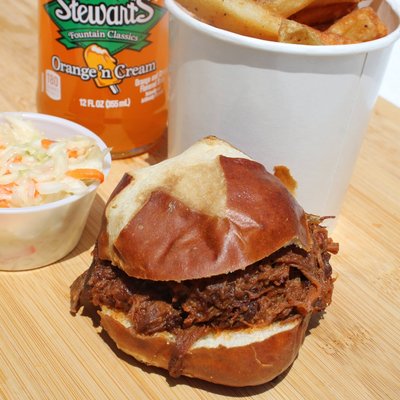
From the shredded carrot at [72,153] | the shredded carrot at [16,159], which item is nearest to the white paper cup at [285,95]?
the shredded carrot at [72,153]

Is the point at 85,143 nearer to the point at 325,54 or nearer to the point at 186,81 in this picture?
the point at 186,81

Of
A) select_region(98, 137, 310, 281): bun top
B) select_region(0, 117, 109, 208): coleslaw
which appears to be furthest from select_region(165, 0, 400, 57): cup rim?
select_region(0, 117, 109, 208): coleslaw

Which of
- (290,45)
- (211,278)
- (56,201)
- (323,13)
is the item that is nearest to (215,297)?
(211,278)

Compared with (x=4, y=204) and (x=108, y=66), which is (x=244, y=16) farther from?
(x=4, y=204)

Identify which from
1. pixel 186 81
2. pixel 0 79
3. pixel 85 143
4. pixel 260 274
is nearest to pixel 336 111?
pixel 186 81

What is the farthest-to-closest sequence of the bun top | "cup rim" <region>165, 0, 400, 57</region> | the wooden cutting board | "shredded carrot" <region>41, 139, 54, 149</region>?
"shredded carrot" <region>41, 139, 54, 149</region> < "cup rim" <region>165, 0, 400, 57</region> < the wooden cutting board < the bun top

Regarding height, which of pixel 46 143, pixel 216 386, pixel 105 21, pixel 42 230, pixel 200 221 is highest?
pixel 105 21

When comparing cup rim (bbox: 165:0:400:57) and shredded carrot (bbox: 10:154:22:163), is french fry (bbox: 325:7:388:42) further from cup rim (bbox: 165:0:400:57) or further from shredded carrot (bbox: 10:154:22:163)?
shredded carrot (bbox: 10:154:22:163)

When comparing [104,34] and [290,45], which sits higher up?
[290,45]
